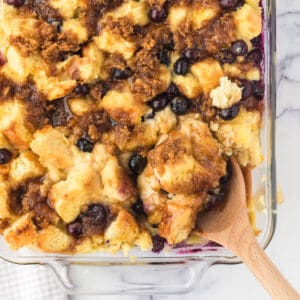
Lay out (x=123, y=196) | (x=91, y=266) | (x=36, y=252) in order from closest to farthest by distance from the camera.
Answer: (x=123, y=196) < (x=36, y=252) < (x=91, y=266)

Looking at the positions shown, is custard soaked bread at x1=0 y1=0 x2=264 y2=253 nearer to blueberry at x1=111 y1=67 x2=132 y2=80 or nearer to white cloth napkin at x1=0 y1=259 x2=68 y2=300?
blueberry at x1=111 y1=67 x2=132 y2=80

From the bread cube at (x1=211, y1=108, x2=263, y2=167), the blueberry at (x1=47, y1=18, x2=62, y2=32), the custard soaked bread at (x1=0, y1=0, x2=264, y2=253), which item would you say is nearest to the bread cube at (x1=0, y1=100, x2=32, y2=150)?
the custard soaked bread at (x1=0, y1=0, x2=264, y2=253)

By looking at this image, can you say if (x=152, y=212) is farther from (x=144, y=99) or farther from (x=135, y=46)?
(x=135, y=46)

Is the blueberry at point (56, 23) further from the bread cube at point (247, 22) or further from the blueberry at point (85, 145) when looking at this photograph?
the bread cube at point (247, 22)

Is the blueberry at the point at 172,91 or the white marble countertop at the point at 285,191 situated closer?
the blueberry at the point at 172,91

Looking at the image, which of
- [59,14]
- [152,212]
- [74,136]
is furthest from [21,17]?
[152,212]

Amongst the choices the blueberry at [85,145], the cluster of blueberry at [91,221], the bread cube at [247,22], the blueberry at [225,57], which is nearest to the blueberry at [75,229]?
the cluster of blueberry at [91,221]
